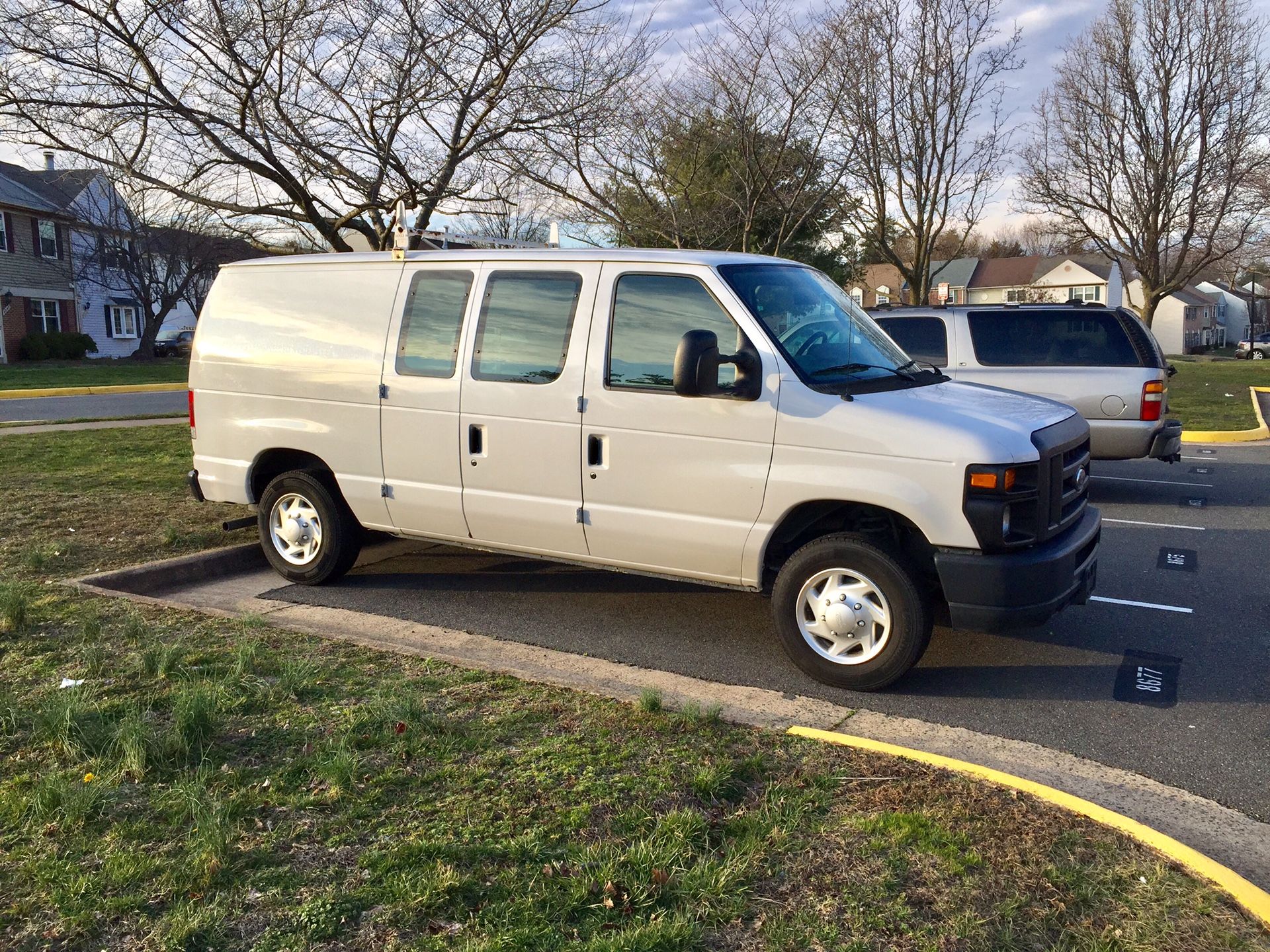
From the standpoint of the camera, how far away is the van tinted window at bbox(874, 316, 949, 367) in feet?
35.4

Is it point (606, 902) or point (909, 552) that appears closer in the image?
point (606, 902)

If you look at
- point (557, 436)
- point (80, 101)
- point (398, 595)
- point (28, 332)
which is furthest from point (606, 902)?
point (28, 332)

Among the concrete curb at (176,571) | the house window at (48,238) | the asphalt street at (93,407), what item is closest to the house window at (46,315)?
the house window at (48,238)

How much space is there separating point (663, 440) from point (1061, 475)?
198 centimetres

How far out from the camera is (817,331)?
5605mm

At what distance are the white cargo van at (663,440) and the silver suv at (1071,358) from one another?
482 centimetres

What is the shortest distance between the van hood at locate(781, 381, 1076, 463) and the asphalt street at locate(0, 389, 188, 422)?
14821 mm

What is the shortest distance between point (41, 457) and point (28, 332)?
104ft

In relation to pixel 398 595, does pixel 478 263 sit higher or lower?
higher

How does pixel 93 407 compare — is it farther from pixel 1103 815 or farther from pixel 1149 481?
pixel 1103 815

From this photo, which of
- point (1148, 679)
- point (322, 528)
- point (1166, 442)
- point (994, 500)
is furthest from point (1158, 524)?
point (322, 528)

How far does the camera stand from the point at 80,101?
908 cm

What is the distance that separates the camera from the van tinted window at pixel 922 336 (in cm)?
1078

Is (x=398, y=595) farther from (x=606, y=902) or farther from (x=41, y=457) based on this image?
(x=41, y=457)
